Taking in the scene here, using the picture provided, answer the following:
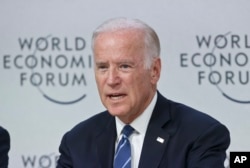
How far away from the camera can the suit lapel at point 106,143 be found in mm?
2652

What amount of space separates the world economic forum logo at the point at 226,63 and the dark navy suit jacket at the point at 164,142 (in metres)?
1.02

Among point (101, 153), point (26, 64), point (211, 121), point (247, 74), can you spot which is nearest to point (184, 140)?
point (211, 121)

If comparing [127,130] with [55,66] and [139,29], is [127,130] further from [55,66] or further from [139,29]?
[55,66]

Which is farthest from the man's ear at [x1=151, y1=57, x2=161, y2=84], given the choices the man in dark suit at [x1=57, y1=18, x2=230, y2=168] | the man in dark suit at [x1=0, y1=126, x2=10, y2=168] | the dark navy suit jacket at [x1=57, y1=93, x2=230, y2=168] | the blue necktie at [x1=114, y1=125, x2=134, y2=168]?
the man in dark suit at [x1=0, y1=126, x2=10, y2=168]

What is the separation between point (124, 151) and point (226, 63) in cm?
133

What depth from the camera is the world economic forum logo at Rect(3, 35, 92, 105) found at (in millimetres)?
3895

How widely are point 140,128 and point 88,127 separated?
9.7 inches

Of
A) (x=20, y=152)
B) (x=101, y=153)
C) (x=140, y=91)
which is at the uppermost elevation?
(x=140, y=91)

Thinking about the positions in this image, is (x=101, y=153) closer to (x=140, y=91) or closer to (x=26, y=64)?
(x=140, y=91)

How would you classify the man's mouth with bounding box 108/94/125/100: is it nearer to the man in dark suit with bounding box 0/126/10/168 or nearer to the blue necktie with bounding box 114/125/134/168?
the blue necktie with bounding box 114/125/134/168

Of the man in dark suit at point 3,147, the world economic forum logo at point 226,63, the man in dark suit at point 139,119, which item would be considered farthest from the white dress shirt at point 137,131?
the world economic forum logo at point 226,63

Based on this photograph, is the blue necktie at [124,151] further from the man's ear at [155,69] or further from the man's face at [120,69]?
the man's ear at [155,69]

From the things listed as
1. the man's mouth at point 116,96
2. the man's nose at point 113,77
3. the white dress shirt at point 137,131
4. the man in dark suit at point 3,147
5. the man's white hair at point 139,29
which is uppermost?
the man's white hair at point 139,29

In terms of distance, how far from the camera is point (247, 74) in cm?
375
